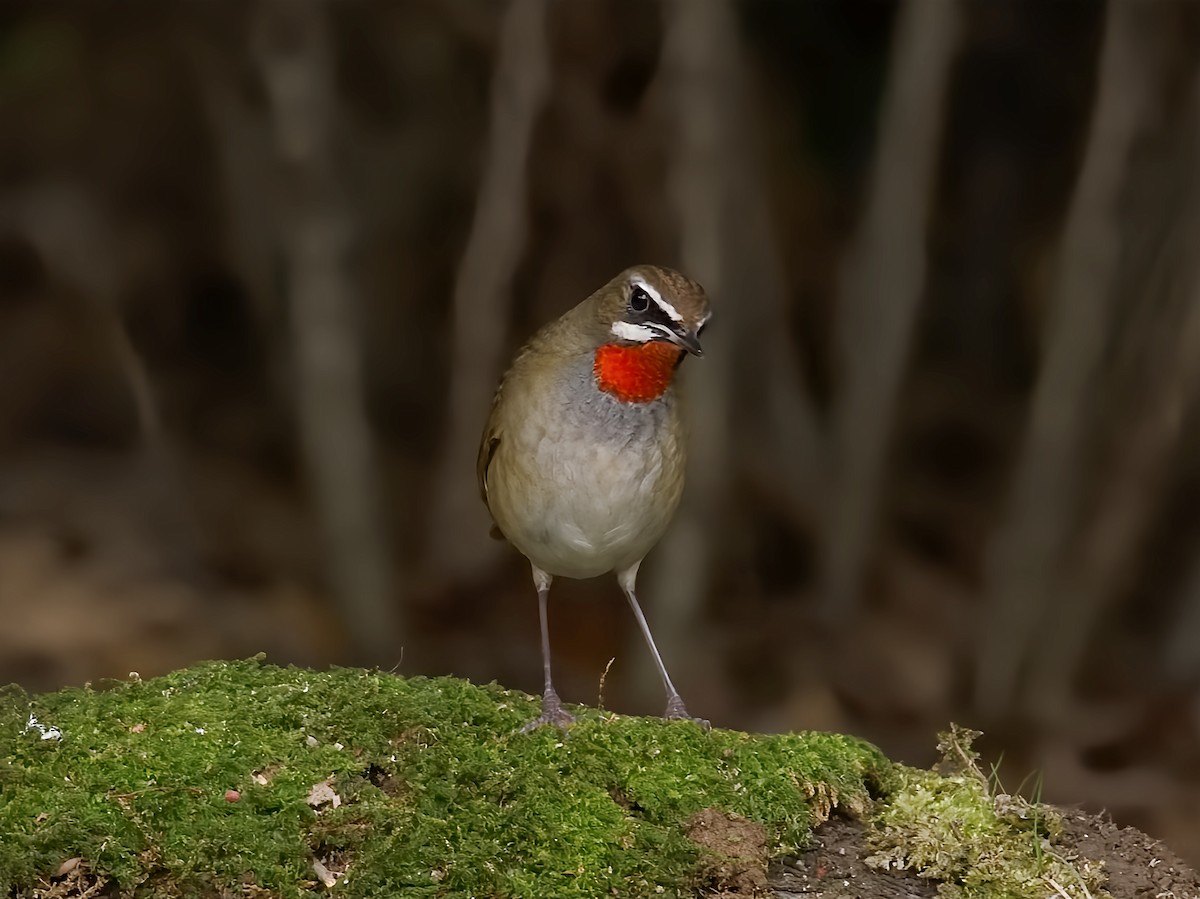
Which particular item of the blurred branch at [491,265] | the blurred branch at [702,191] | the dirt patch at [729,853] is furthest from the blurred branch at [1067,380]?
the dirt patch at [729,853]

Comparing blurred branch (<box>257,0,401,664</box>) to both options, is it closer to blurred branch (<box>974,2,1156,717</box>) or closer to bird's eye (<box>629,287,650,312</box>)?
bird's eye (<box>629,287,650,312</box>)

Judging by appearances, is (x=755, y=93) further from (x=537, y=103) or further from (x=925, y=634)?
(x=925, y=634)

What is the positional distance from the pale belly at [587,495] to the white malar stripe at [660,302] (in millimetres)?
460

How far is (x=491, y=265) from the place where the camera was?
21.9ft

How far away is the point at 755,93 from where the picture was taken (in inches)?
260

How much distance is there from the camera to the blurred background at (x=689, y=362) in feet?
21.1

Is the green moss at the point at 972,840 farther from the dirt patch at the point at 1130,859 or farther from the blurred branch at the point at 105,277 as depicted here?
the blurred branch at the point at 105,277

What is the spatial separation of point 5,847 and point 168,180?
15.4 ft

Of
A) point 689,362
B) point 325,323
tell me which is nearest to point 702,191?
point 689,362

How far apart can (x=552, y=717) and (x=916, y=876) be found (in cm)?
105

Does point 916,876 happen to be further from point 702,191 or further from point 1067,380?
point 1067,380

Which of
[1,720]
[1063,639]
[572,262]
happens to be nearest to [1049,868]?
[1,720]

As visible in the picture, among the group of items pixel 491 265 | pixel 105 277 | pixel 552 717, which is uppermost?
pixel 105 277

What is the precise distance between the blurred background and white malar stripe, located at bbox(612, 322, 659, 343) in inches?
84.2
